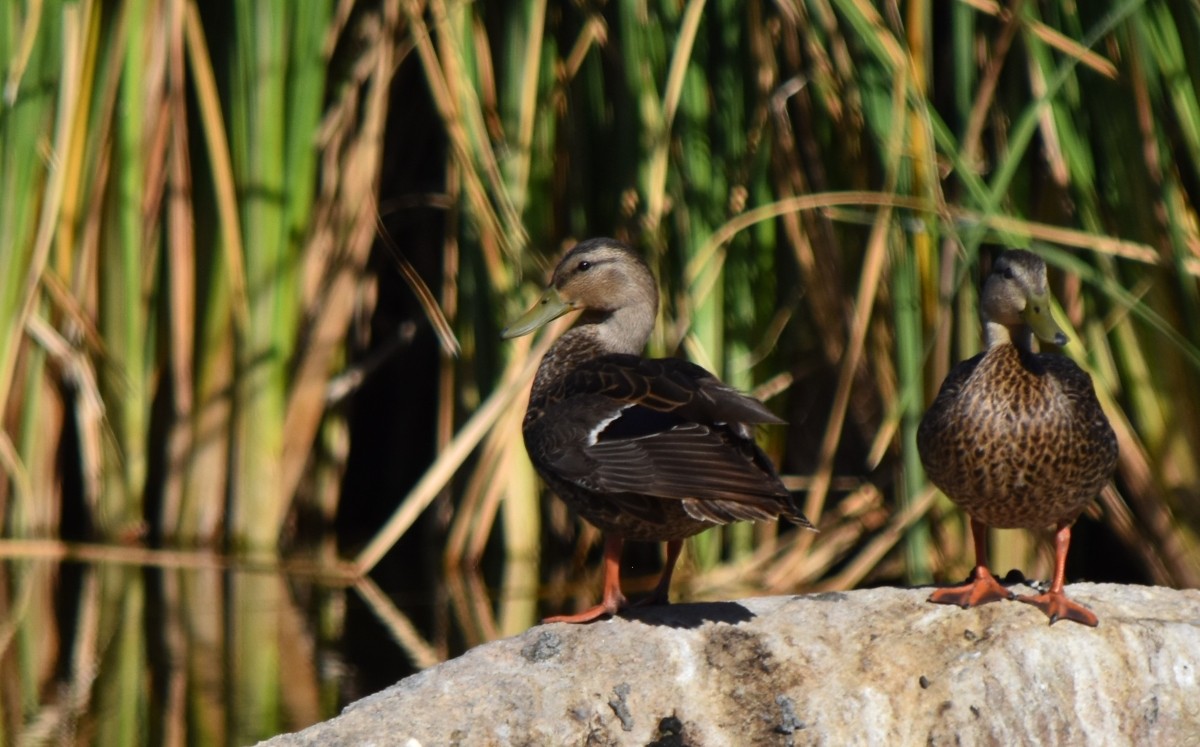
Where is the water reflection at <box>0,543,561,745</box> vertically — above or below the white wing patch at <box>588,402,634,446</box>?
below

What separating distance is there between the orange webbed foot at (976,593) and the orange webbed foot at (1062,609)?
0.09 metres

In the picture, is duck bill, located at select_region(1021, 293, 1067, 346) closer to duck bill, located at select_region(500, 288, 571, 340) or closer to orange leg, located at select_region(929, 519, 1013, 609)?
orange leg, located at select_region(929, 519, 1013, 609)

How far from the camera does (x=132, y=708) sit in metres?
5.02

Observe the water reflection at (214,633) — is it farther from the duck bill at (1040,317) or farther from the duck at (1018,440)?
the duck bill at (1040,317)

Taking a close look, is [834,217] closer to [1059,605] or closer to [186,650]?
[1059,605]

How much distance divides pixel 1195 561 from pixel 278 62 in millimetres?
3534

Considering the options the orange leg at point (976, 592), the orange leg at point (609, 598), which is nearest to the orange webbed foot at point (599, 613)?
the orange leg at point (609, 598)

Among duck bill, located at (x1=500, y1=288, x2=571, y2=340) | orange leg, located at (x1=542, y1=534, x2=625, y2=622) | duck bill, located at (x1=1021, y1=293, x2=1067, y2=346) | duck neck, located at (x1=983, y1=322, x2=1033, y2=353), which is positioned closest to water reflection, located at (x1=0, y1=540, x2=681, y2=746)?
duck bill, located at (x1=500, y1=288, x2=571, y2=340)

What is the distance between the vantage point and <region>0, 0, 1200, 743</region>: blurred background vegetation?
5648 mm

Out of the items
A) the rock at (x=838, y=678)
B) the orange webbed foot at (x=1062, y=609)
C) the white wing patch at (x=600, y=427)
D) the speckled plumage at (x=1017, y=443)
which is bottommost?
the rock at (x=838, y=678)

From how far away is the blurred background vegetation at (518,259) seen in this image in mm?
5648

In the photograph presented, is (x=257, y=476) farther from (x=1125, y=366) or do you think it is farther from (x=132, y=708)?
(x=1125, y=366)

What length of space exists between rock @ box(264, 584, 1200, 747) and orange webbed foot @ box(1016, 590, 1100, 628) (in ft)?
0.09

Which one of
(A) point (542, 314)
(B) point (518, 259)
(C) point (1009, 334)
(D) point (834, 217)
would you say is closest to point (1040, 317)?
(C) point (1009, 334)
